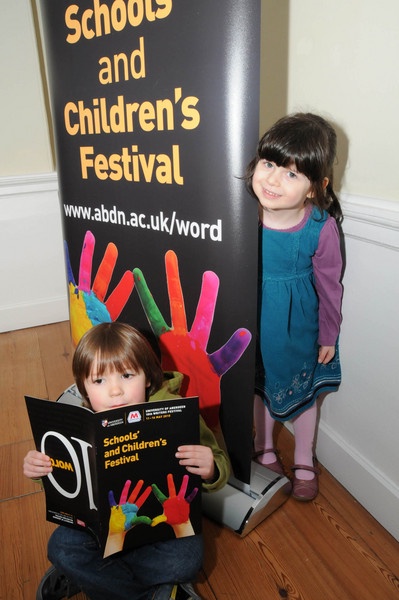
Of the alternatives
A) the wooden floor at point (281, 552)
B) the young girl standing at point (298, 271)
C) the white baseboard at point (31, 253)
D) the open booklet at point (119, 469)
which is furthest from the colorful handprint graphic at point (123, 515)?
the white baseboard at point (31, 253)

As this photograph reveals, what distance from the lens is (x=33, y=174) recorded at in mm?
2268

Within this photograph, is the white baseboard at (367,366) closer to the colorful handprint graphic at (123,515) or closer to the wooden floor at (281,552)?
the wooden floor at (281,552)

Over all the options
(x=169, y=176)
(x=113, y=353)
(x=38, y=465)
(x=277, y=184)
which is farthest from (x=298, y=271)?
(x=38, y=465)

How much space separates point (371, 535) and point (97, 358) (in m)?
0.83

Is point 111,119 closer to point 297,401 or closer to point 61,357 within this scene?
point 297,401

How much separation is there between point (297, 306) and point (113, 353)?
1.55 ft

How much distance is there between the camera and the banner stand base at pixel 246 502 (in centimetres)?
125

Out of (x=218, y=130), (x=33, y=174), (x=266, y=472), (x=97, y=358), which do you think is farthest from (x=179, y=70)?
(x=33, y=174)

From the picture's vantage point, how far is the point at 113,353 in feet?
3.38

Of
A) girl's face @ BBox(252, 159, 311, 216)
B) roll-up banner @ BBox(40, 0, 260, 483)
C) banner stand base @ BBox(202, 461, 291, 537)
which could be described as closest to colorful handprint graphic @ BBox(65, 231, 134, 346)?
roll-up banner @ BBox(40, 0, 260, 483)

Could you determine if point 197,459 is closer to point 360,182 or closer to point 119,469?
point 119,469

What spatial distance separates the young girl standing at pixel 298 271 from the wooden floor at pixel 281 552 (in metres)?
0.10

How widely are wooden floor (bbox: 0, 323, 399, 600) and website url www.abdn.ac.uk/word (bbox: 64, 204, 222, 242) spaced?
0.76 metres

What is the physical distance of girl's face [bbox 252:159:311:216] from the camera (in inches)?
42.2
